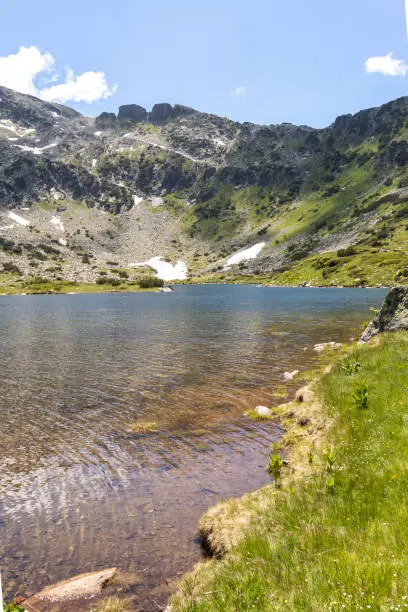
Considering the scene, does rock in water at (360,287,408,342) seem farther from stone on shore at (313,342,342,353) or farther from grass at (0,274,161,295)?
grass at (0,274,161,295)

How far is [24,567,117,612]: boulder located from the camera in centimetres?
953

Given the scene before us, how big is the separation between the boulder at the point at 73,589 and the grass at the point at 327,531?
2.46 metres

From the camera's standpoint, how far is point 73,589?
978 cm

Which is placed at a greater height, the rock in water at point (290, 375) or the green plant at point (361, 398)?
the green plant at point (361, 398)

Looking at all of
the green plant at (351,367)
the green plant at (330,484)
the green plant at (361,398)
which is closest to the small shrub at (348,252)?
the green plant at (351,367)

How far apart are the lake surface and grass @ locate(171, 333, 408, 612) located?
5.71ft

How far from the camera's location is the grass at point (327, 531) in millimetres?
6121

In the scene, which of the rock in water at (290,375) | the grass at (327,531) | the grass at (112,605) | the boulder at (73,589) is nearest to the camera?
the grass at (327,531)

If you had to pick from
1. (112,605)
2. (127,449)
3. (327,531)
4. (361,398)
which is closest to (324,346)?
(361,398)

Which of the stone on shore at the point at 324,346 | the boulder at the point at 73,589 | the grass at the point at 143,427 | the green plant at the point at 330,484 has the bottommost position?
the grass at the point at 143,427

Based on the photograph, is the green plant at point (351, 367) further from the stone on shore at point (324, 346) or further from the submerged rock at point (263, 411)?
the stone on shore at point (324, 346)

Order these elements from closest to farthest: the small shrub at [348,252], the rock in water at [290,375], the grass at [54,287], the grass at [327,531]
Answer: the grass at [327,531]
the rock in water at [290,375]
the small shrub at [348,252]
the grass at [54,287]

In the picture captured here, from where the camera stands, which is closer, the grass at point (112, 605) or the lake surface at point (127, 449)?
the grass at point (112, 605)

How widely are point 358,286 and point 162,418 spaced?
133959mm
